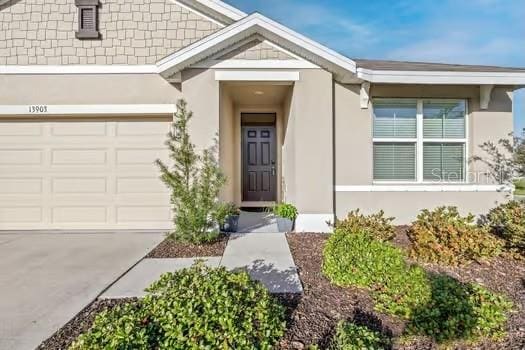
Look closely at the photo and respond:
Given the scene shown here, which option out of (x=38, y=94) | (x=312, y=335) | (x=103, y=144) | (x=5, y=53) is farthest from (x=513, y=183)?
(x=5, y=53)

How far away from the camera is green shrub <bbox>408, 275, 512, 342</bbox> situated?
2791 millimetres

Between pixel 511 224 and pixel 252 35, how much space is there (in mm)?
5349

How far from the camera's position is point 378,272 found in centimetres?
374

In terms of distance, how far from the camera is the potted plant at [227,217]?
19.5 feet

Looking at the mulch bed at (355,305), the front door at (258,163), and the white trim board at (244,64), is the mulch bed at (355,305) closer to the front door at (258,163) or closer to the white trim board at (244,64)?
the white trim board at (244,64)

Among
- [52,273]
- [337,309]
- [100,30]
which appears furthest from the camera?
[100,30]

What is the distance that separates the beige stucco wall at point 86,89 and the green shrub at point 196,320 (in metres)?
5.31

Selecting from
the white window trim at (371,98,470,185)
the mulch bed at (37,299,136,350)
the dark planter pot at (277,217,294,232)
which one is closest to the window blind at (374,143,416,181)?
the white window trim at (371,98,470,185)

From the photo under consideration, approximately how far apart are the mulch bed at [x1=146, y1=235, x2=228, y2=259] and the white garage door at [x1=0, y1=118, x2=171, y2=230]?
1764mm

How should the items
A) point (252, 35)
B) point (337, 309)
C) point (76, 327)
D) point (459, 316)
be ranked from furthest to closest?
point (252, 35), point (337, 309), point (76, 327), point (459, 316)

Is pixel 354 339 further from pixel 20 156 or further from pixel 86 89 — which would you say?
pixel 20 156

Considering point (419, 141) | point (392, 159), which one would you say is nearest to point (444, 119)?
point (419, 141)

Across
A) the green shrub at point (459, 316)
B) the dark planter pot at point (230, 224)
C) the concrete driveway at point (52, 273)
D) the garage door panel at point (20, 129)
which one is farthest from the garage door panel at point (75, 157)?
the green shrub at point (459, 316)

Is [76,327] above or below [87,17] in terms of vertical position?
below
